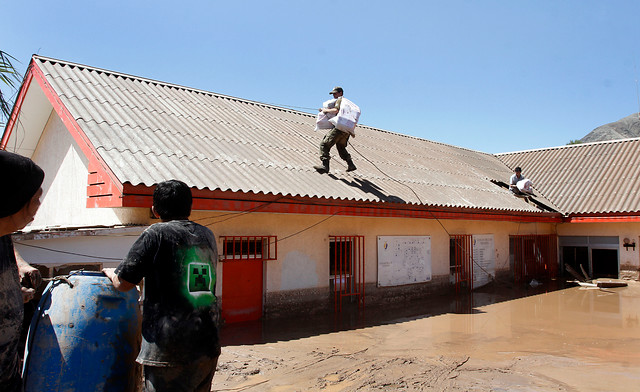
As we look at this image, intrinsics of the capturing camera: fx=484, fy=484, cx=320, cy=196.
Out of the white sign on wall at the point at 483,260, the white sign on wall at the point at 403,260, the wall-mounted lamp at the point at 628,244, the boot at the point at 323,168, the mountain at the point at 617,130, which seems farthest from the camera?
the mountain at the point at 617,130

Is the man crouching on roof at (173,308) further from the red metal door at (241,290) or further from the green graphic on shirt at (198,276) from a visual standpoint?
the red metal door at (241,290)

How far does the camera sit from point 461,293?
13.2 m

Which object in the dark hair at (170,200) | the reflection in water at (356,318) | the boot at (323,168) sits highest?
the boot at (323,168)

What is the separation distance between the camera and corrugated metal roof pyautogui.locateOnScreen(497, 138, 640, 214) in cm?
1577

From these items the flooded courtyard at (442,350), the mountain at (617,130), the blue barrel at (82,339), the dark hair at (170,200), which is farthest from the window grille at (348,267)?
the mountain at (617,130)

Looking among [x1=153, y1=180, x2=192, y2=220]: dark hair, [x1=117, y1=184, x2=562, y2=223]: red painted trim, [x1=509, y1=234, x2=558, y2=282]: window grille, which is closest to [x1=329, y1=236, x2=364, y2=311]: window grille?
[x1=117, y1=184, x2=562, y2=223]: red painted trim

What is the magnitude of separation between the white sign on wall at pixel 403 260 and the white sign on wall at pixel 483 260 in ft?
8.21

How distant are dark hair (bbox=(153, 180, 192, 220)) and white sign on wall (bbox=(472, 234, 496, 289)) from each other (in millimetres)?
12249

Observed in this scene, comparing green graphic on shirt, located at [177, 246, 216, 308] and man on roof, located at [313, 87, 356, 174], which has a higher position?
man on roof, located at [313, 87, 356, 174]

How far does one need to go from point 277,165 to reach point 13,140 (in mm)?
5711

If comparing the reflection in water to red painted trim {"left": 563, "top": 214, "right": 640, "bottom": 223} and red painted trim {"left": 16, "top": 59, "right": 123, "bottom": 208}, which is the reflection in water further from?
red painted trim {"left": 563, "top": 214, "right": 640, "bottom": 223}

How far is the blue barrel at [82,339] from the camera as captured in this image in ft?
9.48

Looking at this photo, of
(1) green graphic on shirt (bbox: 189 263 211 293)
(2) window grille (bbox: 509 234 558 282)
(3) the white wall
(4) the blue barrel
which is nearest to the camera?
(1) green graphic on shirt (bbox: 189 263 211 293)

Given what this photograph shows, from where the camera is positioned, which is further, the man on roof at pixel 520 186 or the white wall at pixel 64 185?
the man on roof at pixel 520 186
